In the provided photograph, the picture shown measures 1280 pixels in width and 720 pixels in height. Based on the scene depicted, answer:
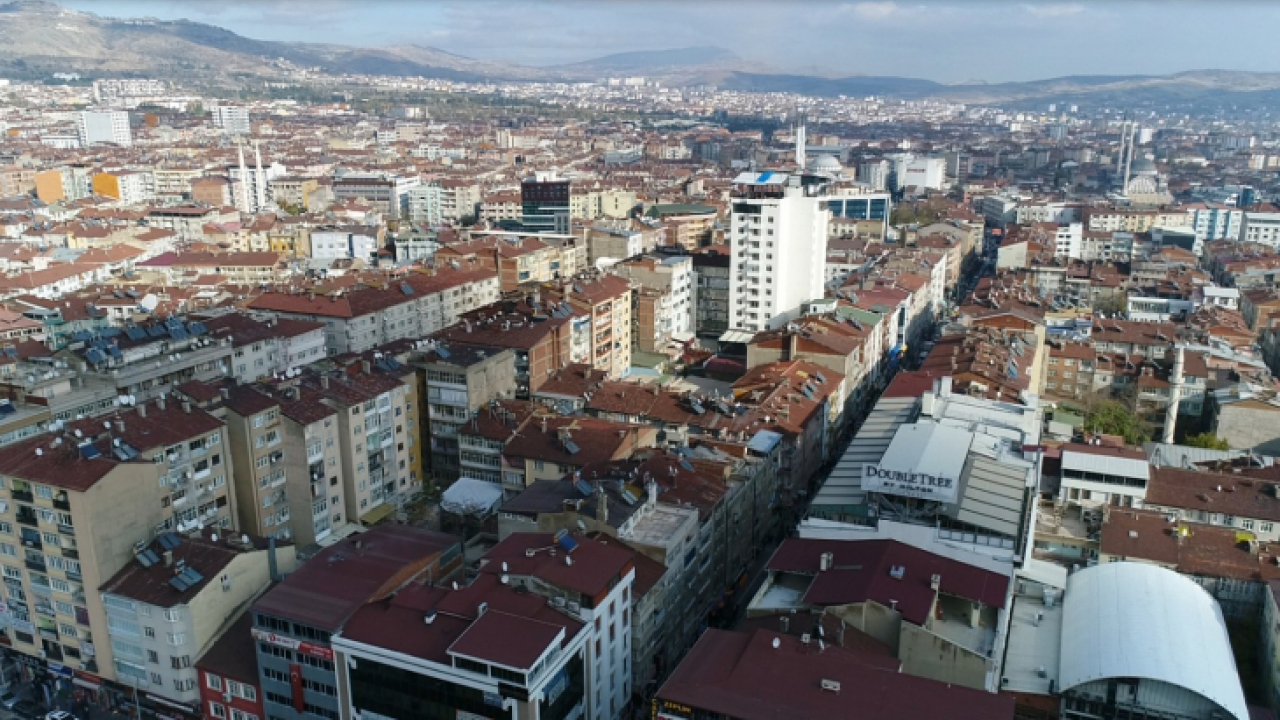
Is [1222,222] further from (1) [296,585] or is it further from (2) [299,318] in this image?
(1) [296,585]

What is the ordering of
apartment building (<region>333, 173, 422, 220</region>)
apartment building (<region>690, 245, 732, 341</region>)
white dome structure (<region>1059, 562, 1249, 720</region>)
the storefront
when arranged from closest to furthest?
1. white dome structure (<region>1059, 562, 1249, 720</region>)
2. the storefront
3. apartment building (<region>690, 245, 732, 341</region>)
4. apartment building (<region>333, 173, 422, 220</region>)

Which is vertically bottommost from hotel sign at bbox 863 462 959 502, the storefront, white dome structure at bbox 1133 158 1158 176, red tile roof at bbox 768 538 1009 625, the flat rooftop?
the storefront

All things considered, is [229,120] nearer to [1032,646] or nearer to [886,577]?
[886,577]

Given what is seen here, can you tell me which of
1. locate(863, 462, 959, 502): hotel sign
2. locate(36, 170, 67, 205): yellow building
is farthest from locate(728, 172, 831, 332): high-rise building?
locate(36, 170, 67, 205): yellow building

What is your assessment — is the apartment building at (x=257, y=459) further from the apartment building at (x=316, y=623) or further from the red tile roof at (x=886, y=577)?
the red tile roof at (x=886, y=577)

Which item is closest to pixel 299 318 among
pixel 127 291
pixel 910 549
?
pixel 127 291

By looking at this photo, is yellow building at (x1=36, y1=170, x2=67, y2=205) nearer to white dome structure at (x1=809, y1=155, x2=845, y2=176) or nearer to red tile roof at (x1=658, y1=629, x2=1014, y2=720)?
white dome structure at (x1=809, y1=155, x2=845, y2=176)
